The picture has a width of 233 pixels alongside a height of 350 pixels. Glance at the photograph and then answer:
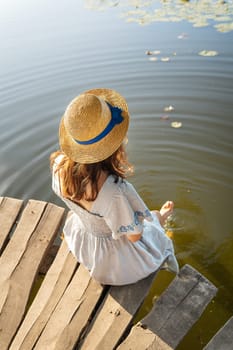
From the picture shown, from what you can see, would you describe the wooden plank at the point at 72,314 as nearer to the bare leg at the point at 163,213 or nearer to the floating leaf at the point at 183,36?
the bare leg at the point at 163,213

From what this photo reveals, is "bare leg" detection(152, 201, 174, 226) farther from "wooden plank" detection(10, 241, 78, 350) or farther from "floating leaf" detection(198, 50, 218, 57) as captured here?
"floating leaf" detection(198, 50, 218, 57)

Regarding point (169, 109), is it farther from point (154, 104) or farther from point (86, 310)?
point (86, 310)

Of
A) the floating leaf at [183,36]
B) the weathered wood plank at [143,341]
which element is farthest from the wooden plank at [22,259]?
the floating leaf at [183,36]

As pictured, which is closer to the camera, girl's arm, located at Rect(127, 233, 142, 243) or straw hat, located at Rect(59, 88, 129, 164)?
straw hat, located at Rect(59, 88, 129, 164)

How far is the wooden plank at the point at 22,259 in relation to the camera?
2.02 m

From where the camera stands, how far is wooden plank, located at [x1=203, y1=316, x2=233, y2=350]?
1.66 metres

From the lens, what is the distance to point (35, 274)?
2254mm

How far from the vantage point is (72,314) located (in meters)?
1.93

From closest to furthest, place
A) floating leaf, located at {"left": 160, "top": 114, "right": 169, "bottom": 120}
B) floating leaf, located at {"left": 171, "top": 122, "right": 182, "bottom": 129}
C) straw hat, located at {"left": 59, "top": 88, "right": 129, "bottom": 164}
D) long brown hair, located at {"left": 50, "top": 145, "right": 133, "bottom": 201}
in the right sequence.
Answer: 1. straw hat, located at {"left": 59, "top": 88, "right": 129, "bottom": 164}
2. long brown hair, located at {"left": 50, "top": 145, "right": 133, "bottom": 201}
3. floating leaf, located at {"left": 171, "top": 122, "right": 182, "bottom": 129}
4. floating leaf, located at {"left": 160, "top": 114, "right": 169, "bottom": 120}

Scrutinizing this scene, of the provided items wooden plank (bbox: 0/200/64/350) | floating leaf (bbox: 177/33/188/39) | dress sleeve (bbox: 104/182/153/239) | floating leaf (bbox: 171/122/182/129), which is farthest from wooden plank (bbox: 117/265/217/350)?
floating leaf (bbox: 177/33/188/39)

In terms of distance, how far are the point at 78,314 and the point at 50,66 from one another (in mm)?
5322

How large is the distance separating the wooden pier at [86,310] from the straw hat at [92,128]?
79 cm

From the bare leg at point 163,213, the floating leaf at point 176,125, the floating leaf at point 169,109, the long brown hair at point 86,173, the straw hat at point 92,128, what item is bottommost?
the floating leaf at point 176,125

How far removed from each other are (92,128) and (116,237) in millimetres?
570
